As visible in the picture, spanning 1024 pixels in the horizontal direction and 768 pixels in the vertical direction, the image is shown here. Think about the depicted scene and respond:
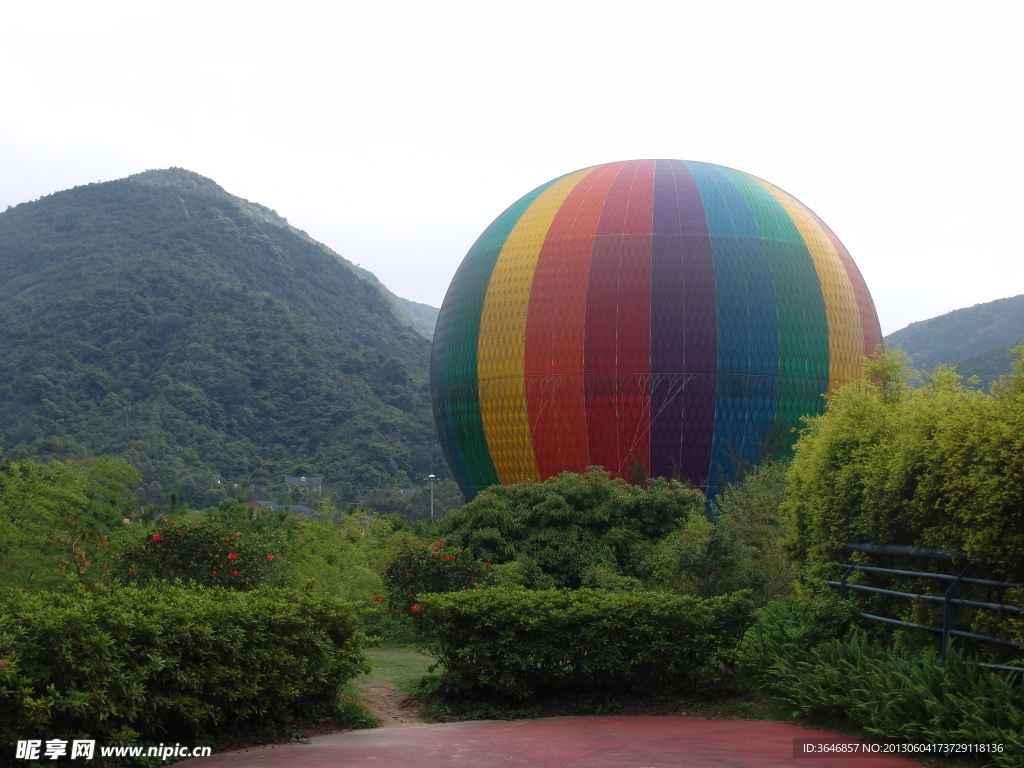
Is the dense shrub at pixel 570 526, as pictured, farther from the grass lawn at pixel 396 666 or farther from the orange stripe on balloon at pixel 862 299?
the orange stripe on balloon at pixel 862 299

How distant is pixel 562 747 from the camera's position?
8.54 m

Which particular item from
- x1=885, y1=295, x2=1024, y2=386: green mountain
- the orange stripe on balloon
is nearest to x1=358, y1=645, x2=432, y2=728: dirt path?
the orange stripe on balloon

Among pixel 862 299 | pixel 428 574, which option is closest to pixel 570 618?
pixel 428 574

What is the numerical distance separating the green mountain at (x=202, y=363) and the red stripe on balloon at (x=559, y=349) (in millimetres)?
35699

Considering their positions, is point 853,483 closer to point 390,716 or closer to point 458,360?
point 390,716

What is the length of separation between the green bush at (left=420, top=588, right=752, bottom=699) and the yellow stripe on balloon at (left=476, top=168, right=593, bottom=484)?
43.4 feet

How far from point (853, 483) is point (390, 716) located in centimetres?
519

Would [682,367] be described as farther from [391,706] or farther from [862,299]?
[391,706]

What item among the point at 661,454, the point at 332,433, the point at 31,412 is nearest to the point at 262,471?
A: the point at 332,433

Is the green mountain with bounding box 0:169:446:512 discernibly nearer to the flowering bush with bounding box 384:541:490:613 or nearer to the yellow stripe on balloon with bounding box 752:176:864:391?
the yellow stripe on balloon with bounding box 752:176:864:391

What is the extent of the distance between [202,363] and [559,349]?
2037 inches

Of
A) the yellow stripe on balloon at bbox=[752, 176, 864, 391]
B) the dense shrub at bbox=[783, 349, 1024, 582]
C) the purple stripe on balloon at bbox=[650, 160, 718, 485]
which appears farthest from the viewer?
the yellow stripe on balloon at bbox=[752, 176, 864, 391]

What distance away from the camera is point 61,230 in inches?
3649

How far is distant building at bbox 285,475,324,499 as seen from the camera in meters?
60.1
